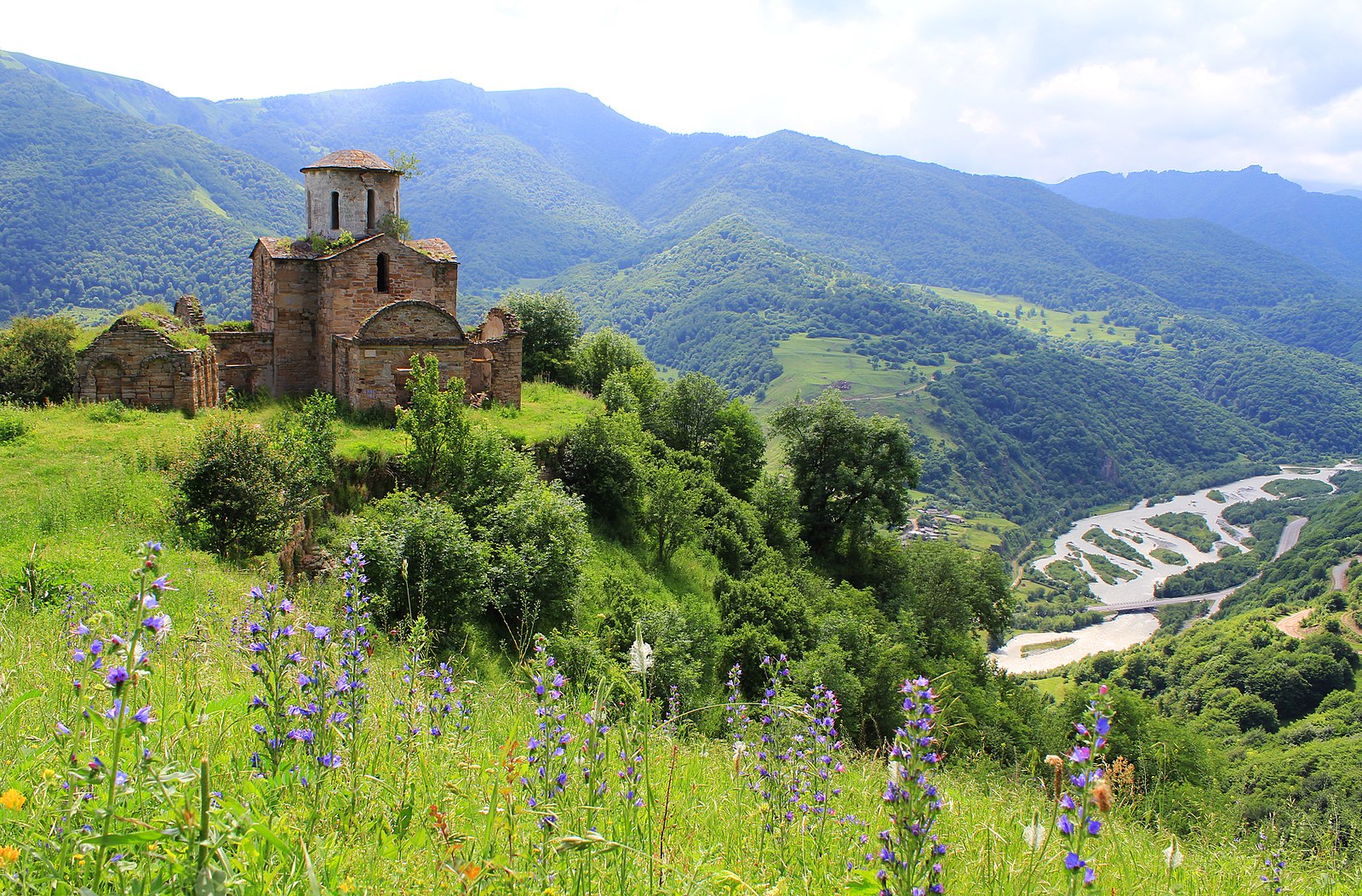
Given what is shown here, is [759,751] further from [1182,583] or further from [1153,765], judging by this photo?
[1182,583]

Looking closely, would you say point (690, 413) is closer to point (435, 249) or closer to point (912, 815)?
point (435, 249)

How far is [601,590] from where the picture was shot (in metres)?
18.3

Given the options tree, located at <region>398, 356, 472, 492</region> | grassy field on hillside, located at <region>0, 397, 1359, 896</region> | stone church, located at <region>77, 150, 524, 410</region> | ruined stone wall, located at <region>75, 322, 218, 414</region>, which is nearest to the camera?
grassy field on hillside, located at <region>0, 397, 1359, 896</region>

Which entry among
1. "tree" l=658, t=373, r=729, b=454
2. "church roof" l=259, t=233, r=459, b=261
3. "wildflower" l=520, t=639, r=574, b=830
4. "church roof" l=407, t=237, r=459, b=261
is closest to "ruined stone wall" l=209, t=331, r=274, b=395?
"church roof" l=259, t=233, r=459, b=261

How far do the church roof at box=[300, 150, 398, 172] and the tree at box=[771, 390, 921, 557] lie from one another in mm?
18056

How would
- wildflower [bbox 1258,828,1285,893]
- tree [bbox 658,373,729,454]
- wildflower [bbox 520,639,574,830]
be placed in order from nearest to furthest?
wildflower [bbox 520,639,574,830]
wildflower [bbox 1258,828,1285,893]
tree [bbox 658,373,729,454]

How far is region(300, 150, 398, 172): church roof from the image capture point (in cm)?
2427

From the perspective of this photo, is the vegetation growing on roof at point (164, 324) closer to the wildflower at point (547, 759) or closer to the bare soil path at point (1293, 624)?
the wildflower at point (547, 759)

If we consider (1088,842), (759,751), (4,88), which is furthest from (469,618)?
(4,88)

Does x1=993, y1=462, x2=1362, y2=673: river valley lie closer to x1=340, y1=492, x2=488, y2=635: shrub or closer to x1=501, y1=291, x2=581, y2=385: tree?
x1=501, y1=291, x2=581, y2=385: tree

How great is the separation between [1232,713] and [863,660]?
42.9 meters

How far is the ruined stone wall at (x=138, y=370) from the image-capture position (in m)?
18.2

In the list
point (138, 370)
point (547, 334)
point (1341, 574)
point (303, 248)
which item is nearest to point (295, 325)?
point (303, 248)

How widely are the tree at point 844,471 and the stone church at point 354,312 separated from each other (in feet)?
43.4
